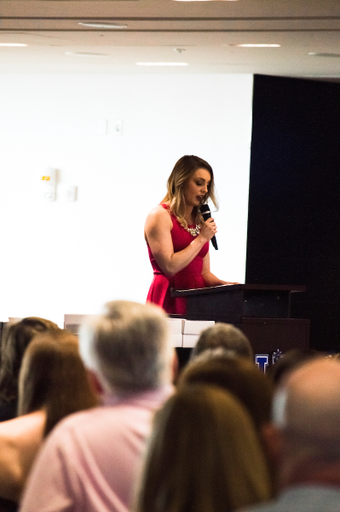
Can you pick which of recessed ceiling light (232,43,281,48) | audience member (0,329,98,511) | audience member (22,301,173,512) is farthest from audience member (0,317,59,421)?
recessed ceiling light (232,43,281,48)

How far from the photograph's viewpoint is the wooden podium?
A: 3.95 m

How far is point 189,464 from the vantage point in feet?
4.02

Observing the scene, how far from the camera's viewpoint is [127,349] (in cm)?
176

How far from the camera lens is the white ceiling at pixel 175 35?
558 cm

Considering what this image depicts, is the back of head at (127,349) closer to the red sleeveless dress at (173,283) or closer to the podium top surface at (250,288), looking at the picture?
the podium top surface at (250,288)

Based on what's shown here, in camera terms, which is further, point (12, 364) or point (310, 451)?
point (12, 364)

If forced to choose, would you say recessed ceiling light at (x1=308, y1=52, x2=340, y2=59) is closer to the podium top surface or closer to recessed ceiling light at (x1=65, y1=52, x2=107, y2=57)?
recessed ceiling light at (x1=65, y1=52, x2=107, y2=57)

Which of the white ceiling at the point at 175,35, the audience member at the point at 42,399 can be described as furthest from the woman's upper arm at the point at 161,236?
the audience member at the point at 42,399

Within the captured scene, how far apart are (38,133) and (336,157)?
2892 mm

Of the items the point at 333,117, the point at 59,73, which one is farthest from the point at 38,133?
the point at 333,117

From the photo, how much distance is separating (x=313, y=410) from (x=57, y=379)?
3.06ft

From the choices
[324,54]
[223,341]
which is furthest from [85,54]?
[223,341]

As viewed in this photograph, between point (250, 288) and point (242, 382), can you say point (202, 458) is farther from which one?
point (250, 288)

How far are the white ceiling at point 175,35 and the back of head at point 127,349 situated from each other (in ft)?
13.2
